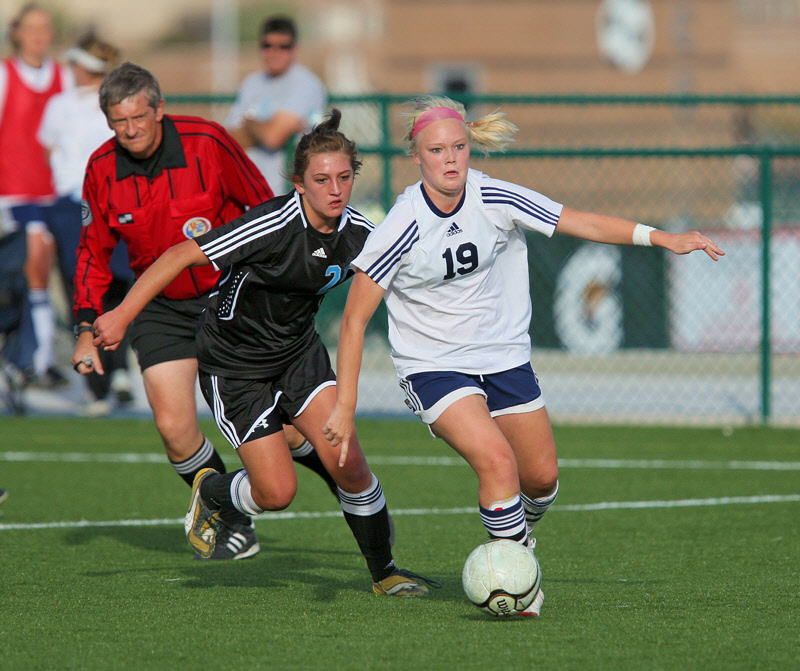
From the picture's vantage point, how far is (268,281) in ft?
15.4

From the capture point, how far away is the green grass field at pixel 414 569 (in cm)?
387

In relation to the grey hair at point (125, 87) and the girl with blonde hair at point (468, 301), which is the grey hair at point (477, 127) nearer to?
the girl with blonde hair at point (468, 301)

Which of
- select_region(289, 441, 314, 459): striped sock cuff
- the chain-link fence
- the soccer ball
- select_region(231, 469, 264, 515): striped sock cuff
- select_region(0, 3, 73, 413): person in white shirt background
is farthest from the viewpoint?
the chain-link fence

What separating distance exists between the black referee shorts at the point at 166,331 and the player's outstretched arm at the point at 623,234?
1.89m

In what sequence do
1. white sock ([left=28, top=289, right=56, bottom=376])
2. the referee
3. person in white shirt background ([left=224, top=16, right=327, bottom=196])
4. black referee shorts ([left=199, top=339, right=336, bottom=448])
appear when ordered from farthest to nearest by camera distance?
1. white sock ([left=28, top=289, right=56, bottom=376])
2. person in white shirt background ([left=224, top=16, right=327, bottom=196])
3. the referee
4. black referee shorts ([left=199, top=339, right=336, bottom=448])

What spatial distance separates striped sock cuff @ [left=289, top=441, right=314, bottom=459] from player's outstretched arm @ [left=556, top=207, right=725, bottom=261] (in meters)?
1.67

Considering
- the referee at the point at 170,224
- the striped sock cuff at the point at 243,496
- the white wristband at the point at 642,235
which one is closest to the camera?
the white wristband at the point at 642,235

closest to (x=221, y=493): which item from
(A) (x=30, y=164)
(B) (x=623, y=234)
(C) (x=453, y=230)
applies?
(C) (x=453, y=230)

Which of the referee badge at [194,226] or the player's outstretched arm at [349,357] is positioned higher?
the referee badge at [194,226]

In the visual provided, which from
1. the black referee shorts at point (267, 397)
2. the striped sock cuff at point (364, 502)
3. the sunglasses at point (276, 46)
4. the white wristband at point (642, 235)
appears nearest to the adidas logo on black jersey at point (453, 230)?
the white wristband at point (642, 235)

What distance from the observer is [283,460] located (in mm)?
4852

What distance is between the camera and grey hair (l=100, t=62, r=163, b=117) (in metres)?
5.13

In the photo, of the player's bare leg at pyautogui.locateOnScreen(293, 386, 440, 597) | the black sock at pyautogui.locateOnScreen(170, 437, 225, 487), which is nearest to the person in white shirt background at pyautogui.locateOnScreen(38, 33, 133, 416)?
the black sock at pyautogui.locateOnScreen(170, 437, 225, 487)

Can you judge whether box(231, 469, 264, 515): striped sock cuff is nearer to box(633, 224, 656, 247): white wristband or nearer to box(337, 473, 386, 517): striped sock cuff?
box(337, 473, 386, 517): striped sock cuff
